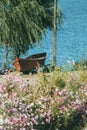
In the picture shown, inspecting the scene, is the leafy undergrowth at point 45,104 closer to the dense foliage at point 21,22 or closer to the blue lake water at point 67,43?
the dense foliage at point 21,22

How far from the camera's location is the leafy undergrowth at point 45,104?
7.87m

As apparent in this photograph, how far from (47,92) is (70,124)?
0.64 metres

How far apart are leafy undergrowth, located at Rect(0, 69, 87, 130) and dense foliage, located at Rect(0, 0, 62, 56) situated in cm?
1453

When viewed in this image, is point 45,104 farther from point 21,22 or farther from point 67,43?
point 67,43

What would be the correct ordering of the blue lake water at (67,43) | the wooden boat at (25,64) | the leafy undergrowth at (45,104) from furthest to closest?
1. the blue lake water at (67,43)
2. the wooden boat at (25,64)
3. the leafy undergrowth at (45,104)

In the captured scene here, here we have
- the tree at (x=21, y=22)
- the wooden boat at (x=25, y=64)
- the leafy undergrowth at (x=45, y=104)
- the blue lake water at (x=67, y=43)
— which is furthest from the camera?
the blue lake water at (x=67, y=43)

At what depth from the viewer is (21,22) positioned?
2439 cm

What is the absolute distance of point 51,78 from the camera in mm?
9820

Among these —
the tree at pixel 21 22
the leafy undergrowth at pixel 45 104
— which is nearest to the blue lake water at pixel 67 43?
the tree at pixel 21 22

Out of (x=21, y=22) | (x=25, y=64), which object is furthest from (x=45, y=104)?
(x=21, y=22)

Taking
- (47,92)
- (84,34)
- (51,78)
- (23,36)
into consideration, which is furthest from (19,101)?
(84,34)

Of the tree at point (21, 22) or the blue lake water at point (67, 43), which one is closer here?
the tree at point (21, 22)

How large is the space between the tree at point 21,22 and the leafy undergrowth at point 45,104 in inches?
572

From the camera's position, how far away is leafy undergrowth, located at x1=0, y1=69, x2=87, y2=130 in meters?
7.87
